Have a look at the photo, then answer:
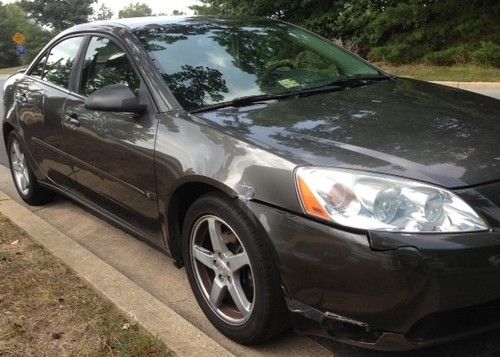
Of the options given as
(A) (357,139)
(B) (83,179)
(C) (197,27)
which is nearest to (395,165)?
(A) (357,139)

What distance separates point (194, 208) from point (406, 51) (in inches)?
527

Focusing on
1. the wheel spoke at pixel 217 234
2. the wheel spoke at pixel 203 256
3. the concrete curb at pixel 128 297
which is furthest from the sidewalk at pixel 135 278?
the wheel spoke at pixel 217 234

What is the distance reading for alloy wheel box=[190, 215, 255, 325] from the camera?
2.77 meters

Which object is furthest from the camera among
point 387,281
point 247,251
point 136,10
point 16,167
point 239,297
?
point 136,10

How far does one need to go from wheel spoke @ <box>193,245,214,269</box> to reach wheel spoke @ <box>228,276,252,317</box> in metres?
0.18

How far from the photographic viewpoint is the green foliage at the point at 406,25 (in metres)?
14.0

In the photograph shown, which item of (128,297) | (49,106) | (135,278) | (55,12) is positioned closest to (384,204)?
(128,297)

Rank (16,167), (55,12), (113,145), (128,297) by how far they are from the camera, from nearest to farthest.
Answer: (128,297) < (113,145) < (16,167) < (55,12)

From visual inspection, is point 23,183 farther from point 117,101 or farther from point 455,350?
point 455,350

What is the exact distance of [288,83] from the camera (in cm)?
349

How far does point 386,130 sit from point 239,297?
1002 millimetres

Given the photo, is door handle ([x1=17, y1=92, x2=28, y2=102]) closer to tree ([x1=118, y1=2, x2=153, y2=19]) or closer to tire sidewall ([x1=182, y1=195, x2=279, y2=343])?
tire sidewall ([x1=182, y1=195, x2=279, y2=343])

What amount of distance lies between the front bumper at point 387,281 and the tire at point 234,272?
0.09 m

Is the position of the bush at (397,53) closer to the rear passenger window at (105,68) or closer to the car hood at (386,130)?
the rear passenger window at (105,68)
